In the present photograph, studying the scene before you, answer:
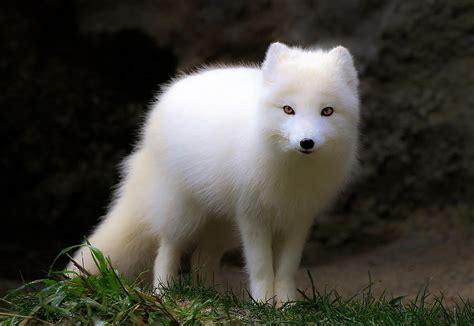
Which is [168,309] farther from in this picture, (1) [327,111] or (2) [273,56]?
(2) [273,56]

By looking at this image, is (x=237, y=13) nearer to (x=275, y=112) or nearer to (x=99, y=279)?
(x=275, y=112)

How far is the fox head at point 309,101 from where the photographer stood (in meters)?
4.34

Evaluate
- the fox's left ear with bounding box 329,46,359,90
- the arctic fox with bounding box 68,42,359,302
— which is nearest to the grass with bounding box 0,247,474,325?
the arctic fox with bounding box 68,42,359,302

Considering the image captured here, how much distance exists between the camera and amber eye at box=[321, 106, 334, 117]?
4.45m

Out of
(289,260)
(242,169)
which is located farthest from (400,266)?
(242,169)

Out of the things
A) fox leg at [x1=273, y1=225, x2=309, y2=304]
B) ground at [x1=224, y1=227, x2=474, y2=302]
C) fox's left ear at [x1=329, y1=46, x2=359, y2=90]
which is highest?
fox's left ear at [x1=329, y1=46, x2=359, y2=90]

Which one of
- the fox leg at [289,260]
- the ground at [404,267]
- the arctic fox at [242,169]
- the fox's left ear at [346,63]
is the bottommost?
the ground at [404,267]

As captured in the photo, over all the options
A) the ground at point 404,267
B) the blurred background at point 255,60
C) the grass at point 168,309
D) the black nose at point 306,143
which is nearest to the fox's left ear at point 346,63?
the black nose at point 306,143

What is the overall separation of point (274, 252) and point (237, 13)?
2714 millimetres

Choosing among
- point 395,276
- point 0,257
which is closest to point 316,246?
point 395,276

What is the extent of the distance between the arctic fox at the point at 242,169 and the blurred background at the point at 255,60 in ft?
5.55

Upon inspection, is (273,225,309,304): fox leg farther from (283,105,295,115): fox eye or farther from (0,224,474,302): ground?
(0,224,474,302): ground

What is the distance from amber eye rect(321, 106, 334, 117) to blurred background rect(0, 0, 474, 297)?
7.50 ft

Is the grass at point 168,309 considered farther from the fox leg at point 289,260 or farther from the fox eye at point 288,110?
the fox eye at point 288,110
